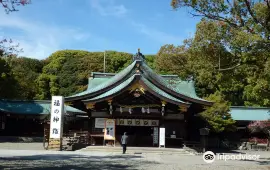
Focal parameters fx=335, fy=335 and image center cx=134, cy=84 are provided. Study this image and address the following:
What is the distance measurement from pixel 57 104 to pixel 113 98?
433cm

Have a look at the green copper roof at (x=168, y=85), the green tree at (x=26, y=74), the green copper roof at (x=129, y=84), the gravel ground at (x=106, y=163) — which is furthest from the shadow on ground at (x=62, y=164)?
the green tree at (x=26, y=74)

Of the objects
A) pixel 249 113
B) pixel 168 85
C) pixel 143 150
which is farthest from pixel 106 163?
pixel 249 113

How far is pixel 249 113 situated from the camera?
36.3 meters

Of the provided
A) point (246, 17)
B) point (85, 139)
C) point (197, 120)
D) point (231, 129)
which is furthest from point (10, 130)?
point (246, 17)

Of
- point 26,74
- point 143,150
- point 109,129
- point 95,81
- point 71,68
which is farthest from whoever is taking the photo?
point 71,68

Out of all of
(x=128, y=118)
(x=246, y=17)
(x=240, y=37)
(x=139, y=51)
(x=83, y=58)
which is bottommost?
(x=128, y=118)

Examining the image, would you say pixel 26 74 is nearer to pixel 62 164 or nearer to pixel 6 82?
pixel 6 82

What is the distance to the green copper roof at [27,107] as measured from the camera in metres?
34.2

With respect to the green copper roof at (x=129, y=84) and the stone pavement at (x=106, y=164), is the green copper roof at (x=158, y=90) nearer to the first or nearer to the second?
the green copper roof at (x=129, y=84)

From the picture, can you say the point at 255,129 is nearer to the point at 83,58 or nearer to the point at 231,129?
the point at 231,129

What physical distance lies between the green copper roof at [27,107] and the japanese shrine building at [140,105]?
860 cm

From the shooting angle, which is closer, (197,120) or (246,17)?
(246,17)

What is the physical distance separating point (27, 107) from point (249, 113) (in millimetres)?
23794

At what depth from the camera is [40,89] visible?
1988 inches
